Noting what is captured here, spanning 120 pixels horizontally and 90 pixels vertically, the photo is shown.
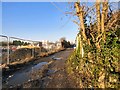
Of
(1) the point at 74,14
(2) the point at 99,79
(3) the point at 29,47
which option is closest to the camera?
(2) the point at 99,79

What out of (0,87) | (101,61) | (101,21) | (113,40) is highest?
(101,21)

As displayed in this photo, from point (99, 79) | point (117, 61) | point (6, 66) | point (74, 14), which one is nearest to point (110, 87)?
point (99, 79)

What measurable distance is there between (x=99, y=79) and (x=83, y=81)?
33.5 inches

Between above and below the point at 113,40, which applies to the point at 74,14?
above

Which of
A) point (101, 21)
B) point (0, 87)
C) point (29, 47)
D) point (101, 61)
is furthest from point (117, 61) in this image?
point (29, 47)

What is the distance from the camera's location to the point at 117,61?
7699 mm

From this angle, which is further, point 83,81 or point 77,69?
point 77,69

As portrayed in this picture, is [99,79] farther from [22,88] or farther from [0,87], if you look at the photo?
[0,87]

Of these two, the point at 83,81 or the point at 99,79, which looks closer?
the point at 99,79

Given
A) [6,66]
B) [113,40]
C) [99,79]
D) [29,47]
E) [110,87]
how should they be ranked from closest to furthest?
[110,87], [99,79], [113,40], [6,66], [29,47]

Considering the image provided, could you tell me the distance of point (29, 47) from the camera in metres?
21.4

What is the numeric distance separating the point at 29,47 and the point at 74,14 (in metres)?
12.0

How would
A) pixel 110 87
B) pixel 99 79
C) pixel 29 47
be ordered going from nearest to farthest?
pixel 110 87, pixel 99 79, pixel 29 47

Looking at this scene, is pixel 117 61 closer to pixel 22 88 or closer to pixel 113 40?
pixel 113 40
